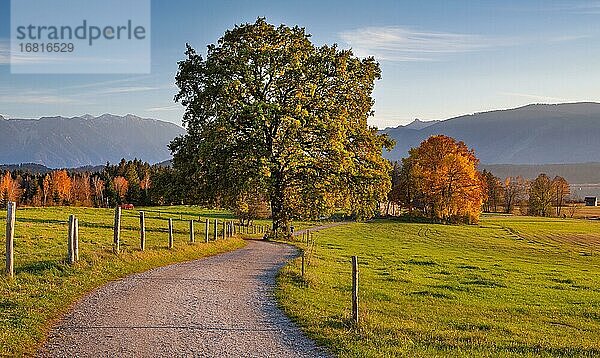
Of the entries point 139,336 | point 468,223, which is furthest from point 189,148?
point 468,223

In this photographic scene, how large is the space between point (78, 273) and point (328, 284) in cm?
841

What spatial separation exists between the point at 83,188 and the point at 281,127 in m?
130

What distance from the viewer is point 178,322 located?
12.1m

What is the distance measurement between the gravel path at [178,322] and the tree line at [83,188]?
119365mm

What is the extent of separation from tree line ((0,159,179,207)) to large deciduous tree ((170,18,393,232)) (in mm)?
96336

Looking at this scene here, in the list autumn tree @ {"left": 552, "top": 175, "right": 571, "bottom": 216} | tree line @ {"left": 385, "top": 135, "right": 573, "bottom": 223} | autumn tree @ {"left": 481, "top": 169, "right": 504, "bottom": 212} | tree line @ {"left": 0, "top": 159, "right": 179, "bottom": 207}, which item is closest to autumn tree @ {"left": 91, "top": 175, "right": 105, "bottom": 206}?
tree line @ {"left": 0, "top": 159, "right": 179, "bottom": 207}

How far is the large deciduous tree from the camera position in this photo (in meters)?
36.5

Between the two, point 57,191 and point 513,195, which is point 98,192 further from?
point 513,195

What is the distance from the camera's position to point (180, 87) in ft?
133

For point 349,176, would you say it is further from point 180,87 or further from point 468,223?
point 468,223

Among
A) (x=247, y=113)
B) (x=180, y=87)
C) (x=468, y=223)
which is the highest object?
(x=180, y=87)

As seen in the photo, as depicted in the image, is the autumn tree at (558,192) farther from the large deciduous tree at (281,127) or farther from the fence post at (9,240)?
the fence post at (9,240)

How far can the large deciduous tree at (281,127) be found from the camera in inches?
1438

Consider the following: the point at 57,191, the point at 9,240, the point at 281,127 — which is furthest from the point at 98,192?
the point at 9,240
